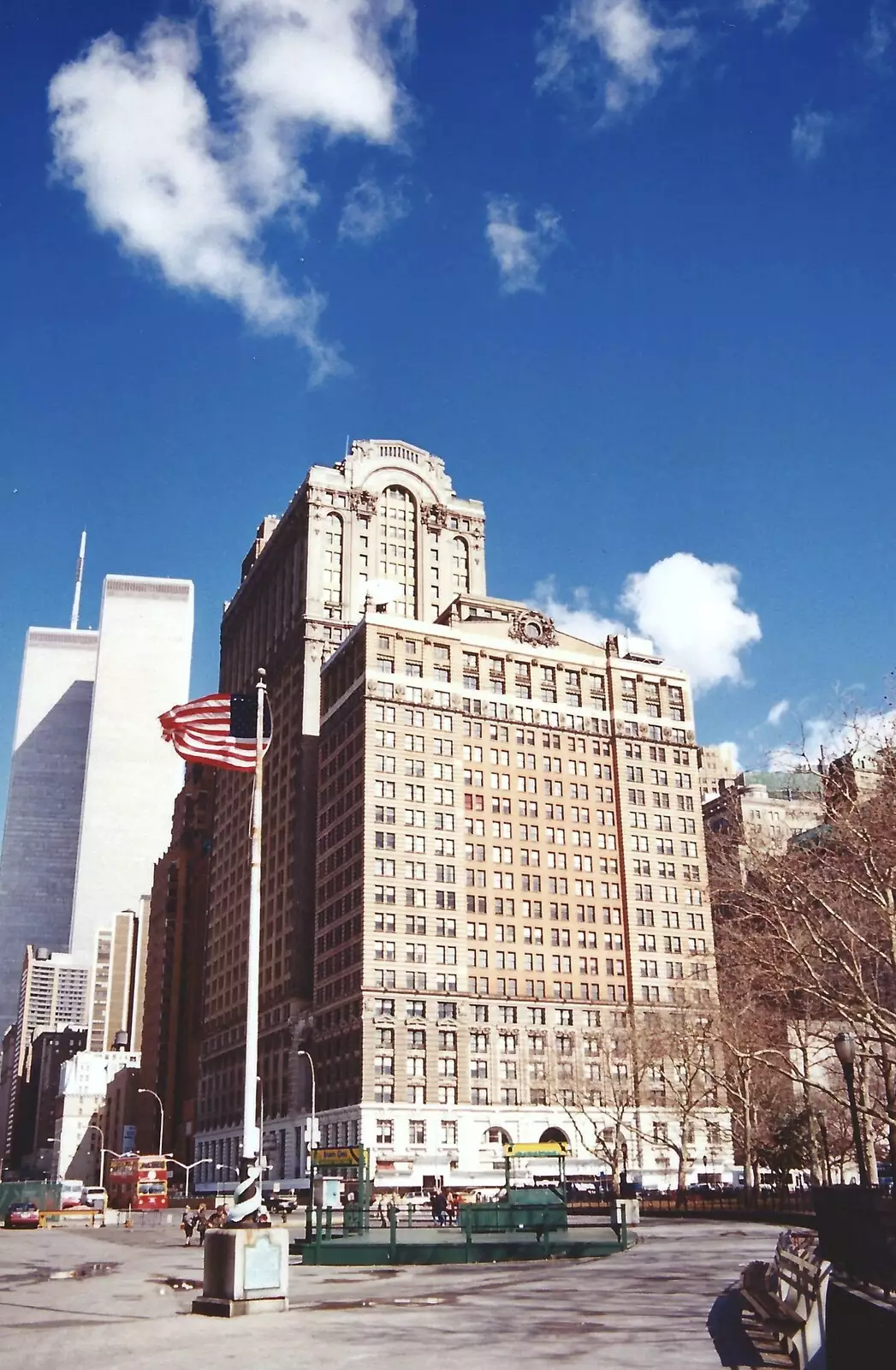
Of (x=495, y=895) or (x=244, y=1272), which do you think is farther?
(x=495, y=895)

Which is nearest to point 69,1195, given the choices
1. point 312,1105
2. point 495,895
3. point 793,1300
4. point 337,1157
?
point 312,1105

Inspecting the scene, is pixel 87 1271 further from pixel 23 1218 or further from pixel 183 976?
pixel 183 976

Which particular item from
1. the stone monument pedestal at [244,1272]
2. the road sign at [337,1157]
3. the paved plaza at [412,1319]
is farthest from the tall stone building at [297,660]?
the stone monument pedestal at [244,1272]

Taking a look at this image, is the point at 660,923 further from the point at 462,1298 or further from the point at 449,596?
the point at 462,1298

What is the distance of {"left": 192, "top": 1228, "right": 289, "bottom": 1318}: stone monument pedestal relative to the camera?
2209 centimetres

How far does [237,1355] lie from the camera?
54.5ft

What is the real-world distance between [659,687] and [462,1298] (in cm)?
11515

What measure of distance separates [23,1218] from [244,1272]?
207ft

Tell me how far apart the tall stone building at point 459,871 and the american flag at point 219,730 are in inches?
3046

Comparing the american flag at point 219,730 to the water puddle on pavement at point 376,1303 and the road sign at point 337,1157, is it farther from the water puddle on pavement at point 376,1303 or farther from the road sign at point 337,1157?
the road sign at point 337,1157

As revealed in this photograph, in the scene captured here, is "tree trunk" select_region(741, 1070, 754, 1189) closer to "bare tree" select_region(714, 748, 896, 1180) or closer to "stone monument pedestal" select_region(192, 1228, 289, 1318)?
"bare tree" select_region(714, 748, 896, 1180)

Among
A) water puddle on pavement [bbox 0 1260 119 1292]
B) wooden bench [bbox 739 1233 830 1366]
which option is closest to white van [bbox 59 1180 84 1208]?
water puddle on pavement [bbox 0 1260 119 1292]

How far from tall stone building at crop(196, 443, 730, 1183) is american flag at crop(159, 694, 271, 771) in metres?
77.4

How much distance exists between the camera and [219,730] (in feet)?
102
